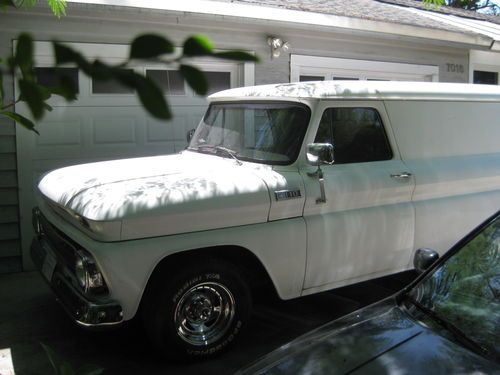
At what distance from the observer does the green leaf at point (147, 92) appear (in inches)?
34.8

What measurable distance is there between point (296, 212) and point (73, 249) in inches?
63.1

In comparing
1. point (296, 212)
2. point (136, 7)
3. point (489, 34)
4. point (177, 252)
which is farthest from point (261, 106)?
point (489, 34)

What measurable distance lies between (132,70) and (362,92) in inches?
147

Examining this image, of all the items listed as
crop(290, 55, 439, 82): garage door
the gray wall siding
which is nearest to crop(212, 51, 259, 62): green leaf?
the gray wall siding

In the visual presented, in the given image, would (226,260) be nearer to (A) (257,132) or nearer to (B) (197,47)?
(A) (257,132)

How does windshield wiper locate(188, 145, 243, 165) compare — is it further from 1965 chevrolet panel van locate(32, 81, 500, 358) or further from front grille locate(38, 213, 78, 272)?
front grille locate(38, 213, 78, 272)

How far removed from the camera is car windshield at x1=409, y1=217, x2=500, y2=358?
2.20 meters

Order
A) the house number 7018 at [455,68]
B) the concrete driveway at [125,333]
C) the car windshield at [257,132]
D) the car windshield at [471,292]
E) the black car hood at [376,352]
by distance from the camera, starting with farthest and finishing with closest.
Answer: the house number 7018 at [455,68]
the car windshield at [257,132]
the concrete driveway at [125,333]
the car windshield at [471,292]
the black car hood at [376,352]

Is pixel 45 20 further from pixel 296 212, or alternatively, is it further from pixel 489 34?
pixel 489 34

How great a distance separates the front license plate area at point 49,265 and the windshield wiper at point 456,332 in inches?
103

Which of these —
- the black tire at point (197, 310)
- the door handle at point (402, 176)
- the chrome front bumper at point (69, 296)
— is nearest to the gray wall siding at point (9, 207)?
the chrome front bumper at point (69, 296)

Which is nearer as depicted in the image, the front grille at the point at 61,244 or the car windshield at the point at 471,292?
the car windshield at the point at 471,292

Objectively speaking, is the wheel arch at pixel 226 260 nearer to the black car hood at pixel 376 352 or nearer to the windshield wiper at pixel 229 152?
the windshield wiper at pixel 229 152

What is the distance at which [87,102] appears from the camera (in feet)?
21.3
